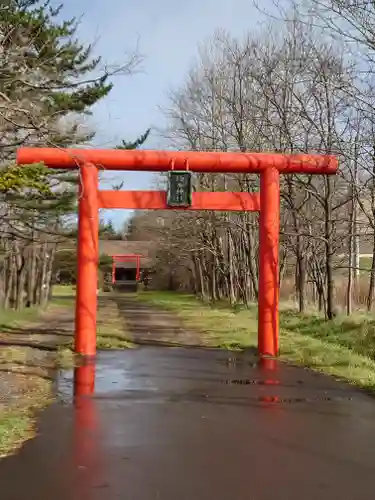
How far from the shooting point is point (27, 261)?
31422 mm

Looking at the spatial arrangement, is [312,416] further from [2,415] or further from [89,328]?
[89,328]

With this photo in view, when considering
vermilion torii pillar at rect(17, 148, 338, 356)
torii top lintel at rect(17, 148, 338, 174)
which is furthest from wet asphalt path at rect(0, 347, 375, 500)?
torii top lintel at rect(17, 148, 338, 174)

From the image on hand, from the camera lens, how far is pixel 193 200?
14539 mm

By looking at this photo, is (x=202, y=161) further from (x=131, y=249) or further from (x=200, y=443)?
(x=131, y=249)

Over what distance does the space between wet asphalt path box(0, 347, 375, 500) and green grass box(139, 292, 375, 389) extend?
119 centimetres

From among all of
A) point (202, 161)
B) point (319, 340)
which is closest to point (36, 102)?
point (202, 161)

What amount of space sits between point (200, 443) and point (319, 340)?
10.4 m

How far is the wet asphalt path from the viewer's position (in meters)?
5.09

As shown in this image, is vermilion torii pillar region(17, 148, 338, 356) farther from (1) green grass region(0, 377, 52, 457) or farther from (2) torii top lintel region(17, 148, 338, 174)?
(1) green grass region(0, 377, 52, 457)

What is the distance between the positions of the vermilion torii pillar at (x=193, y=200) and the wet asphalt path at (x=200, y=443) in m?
3.49

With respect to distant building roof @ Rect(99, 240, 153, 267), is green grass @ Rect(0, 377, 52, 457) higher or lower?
lower

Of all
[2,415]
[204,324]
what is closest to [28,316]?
[204,324]

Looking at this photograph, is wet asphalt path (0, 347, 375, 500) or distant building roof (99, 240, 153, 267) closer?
wet asphalt path (0, 347, 375, 500)

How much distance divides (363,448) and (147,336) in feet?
40.8
